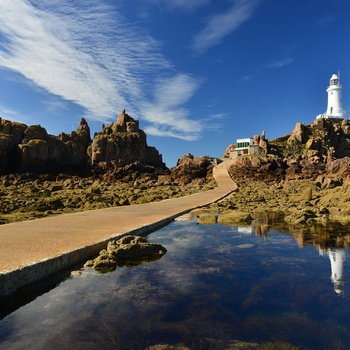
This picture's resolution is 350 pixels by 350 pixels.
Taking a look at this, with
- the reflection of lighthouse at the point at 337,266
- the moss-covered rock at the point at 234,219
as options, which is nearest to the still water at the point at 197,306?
the reflection of lighthouse at the point at 337,266

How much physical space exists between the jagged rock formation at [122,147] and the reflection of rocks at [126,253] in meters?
59.3

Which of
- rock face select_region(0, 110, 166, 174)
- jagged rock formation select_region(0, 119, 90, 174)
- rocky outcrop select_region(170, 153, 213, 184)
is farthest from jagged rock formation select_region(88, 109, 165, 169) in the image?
rocky outcrop select_region(170, 153, 213, 184)

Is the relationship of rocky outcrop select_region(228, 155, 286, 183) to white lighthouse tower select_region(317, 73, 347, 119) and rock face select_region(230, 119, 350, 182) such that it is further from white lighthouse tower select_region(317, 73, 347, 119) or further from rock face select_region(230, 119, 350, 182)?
white lighthouse tower select_region(317, 73, 347, 119)

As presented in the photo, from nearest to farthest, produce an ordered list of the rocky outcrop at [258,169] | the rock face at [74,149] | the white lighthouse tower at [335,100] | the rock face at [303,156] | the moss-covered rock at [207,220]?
the moss-covered rock at [207,220] < the rock face at [303,156] < the rocky outcrop at [258,169] < the rock face at [74,149] < the white lighthouse tower at [335,100]

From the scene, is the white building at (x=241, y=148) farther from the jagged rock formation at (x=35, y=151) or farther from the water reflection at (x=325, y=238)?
the water reflection at (x=325, y=238)

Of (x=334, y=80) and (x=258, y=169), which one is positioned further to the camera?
(x=334, y=80)

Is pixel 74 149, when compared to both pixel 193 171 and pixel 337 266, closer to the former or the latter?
pixel 193 171

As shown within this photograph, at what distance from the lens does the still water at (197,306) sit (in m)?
3.37

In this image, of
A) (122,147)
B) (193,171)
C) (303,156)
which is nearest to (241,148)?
(303,156)

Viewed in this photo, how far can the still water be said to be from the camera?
11.0 feet

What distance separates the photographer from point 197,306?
418 cm

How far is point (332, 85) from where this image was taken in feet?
300

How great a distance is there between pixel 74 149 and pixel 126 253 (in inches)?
2515

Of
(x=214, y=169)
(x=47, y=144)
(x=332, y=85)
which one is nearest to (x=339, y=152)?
A: (x=332, y=85)
